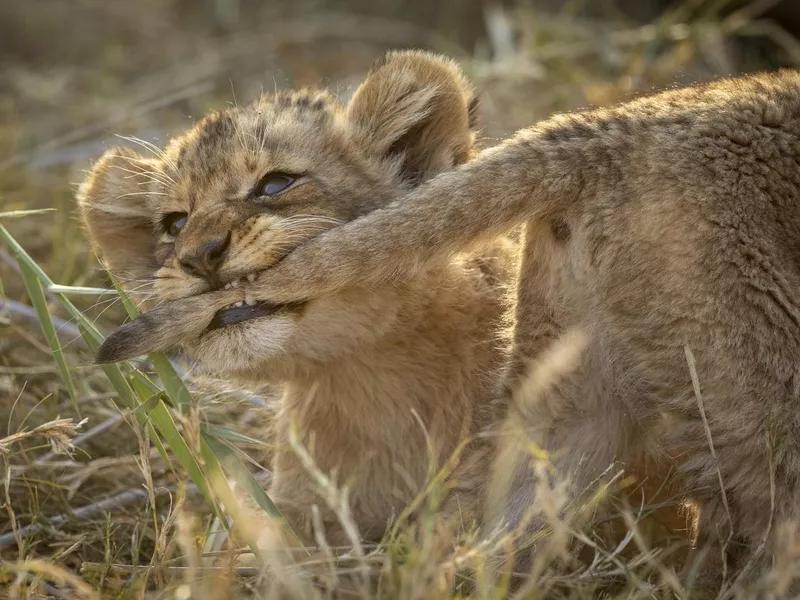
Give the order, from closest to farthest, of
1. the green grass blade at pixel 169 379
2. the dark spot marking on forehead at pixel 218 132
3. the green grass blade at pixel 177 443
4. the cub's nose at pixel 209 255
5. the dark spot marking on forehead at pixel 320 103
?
the green grass blade at pixel 177 443 → the green grass blade at pixel 169 379 → the cub's nose at pixel 209 255 → the dark spot marking on forehead at pixel 218 132 → the dark spot marking on forehead at pixel 320 103

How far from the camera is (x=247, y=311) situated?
9.85 ft

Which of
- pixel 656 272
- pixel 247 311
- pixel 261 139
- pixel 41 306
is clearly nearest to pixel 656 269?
Result: pixel 656 272

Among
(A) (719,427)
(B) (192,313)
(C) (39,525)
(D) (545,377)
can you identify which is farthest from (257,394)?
(A) (719,427)

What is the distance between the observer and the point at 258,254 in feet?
9.86

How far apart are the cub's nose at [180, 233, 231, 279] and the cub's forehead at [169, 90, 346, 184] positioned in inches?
14.9

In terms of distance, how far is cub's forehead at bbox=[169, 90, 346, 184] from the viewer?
11.2 ft

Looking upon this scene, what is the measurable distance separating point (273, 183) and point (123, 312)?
145 cm

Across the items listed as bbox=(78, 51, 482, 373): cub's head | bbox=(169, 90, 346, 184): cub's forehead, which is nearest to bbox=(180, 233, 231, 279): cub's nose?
bbox=(78, 51, 482, 373): cub's head

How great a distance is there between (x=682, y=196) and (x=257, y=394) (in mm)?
1990

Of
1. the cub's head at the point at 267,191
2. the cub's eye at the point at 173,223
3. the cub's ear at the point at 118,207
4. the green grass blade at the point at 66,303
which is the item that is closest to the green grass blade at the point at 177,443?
the cub's head at the point at 267,191

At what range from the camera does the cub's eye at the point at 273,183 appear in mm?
3385

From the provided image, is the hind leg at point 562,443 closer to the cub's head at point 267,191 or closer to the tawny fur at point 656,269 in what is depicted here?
the tawny fur at point 656,269

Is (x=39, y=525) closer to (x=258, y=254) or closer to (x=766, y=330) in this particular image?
(x=258, y=254)

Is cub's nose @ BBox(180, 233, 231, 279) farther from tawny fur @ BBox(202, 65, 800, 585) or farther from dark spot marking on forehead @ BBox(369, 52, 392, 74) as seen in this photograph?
dark spot marking on forehead @ BBox(369, 52, 392, 74)
